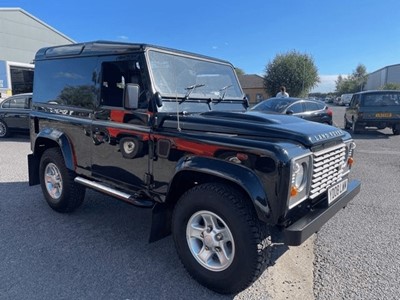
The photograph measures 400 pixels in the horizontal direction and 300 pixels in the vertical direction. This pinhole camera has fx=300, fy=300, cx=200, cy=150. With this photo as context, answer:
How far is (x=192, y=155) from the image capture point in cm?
263

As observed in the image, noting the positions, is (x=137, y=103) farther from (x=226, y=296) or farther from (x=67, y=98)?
(x=226, y=296)

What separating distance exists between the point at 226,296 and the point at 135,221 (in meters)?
1.85

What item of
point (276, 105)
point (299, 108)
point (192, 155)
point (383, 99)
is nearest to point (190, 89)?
point (192, 155)

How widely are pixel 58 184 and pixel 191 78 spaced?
2445 mm

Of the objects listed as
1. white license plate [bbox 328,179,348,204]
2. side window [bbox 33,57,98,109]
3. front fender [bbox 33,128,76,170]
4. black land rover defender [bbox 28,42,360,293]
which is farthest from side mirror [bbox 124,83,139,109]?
white license plate [bbox 328,179,348,204]

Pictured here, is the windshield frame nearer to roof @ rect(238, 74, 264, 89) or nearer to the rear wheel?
the rear wheel

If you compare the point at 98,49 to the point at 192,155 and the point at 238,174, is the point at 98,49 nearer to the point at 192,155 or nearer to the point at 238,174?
the point at 192,155

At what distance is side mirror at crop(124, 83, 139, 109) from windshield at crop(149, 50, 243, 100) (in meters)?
0.25

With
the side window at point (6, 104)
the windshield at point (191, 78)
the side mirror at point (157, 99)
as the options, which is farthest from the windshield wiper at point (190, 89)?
the side window at point (6, 104)

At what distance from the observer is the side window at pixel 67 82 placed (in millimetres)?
3616

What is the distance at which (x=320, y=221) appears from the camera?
2.44 m

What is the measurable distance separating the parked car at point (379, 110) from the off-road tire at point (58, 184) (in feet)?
36.7

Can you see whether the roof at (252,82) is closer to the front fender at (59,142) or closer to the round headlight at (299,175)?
the front fender at (59,142)

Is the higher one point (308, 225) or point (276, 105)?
point (276, 105)
